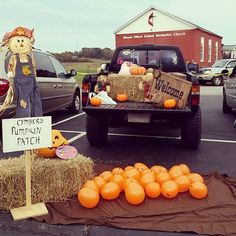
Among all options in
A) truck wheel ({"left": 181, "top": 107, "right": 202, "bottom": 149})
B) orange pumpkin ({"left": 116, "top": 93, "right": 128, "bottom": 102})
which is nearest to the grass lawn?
orange pumpkin ({"left": 116, "top": 93, "right": 128, "bottom": 102})

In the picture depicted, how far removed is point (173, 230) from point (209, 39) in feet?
150

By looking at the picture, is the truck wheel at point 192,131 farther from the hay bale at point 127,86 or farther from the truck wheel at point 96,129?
the truck wheel at point 96,129

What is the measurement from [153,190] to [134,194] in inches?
9.8

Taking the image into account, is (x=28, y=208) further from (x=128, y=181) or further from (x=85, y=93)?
(x=85, y=93)

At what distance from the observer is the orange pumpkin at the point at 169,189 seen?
13.2ft

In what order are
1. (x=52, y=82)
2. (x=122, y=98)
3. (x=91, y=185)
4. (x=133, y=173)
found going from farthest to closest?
(x=52, y=82) < (x=122, y=98) < (x=133, y=173) < (x=91, y=185)

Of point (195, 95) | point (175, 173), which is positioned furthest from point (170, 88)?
point (175, 173)

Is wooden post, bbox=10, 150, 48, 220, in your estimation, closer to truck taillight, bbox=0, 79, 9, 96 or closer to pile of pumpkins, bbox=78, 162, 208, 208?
pile of pumpkins, bbox=78, 162, 208, 208

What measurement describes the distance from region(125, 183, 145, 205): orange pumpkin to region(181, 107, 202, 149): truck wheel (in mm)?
2217

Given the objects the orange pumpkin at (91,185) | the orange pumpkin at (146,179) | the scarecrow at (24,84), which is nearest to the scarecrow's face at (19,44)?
the scarecrow at (24,84)

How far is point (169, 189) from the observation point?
159 inches

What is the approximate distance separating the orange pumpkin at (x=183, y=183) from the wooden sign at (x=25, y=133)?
151 cm

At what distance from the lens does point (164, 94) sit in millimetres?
5832

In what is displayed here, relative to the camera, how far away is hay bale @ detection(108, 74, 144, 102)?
20.9ft
